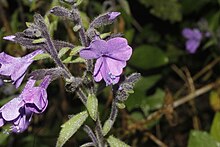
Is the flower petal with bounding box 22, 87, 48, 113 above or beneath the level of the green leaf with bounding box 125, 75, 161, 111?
above

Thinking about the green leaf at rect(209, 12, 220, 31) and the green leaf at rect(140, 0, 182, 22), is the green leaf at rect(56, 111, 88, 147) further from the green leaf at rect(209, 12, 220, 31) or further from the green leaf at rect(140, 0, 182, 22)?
the green leaf at rect(209, 12, 220, 31)

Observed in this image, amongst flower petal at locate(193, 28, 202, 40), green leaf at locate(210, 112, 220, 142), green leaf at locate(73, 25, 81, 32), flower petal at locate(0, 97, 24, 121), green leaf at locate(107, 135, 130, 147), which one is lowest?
flower petal at locate(193, 28, 202, 40)

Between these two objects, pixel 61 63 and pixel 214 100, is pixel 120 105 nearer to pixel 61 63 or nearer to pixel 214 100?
pixel 61 63

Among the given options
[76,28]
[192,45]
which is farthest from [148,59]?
[76,28]

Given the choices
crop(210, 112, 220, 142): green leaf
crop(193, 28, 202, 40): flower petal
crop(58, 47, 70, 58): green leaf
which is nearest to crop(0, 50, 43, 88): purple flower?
crop(58, 47, 70, 58): green leaf

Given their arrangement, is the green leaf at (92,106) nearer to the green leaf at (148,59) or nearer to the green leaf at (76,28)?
the green leaf at (76,28)

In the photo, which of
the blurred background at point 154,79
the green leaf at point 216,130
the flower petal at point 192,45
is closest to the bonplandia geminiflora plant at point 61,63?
the blurred background at point 154,79

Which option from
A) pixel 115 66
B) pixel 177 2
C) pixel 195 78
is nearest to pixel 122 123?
pixel 195 78

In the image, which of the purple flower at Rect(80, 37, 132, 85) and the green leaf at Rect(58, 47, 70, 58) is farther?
the green leaf at Rect(58, 47, 70, 58)
